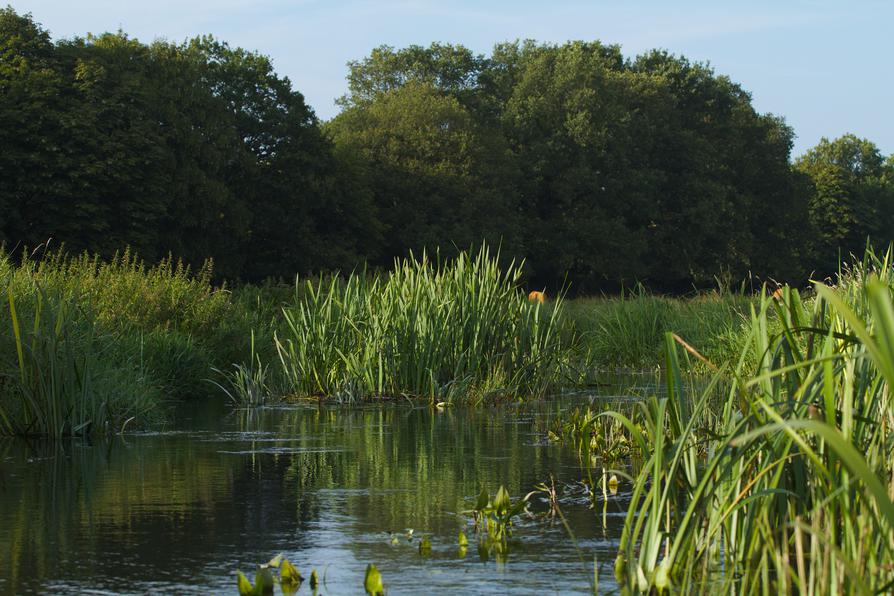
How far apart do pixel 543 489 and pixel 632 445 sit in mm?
2752

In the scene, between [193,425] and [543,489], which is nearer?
[543,489]

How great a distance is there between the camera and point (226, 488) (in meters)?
7.95

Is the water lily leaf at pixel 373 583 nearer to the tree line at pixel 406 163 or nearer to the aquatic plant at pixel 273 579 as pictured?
the aquatic plant at pixel 273 579

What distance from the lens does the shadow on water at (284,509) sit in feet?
18.0

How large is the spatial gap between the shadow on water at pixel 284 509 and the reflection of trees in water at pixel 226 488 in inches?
0.6

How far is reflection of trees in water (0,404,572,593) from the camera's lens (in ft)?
19.6

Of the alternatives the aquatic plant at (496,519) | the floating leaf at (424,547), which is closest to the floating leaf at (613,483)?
the aquatic plant at (496,519)

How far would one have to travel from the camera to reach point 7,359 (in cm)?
1064

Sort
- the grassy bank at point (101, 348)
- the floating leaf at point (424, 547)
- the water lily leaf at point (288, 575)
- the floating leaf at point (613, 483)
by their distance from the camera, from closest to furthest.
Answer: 1. the water lily leaf at point (288, 575)
2. the floating leaf at point (424, 547)
3. the floating leaf at point (613, 483)
4. the grassy bank at point (101, 348)

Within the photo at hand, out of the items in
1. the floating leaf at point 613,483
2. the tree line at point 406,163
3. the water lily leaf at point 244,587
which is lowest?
the water lily leaf at point 244,587

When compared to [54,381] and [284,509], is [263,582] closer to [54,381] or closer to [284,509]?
[284,509]

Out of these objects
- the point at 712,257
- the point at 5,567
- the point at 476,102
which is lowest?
the point at 5,567

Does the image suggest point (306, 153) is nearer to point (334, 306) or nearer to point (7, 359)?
point (334, 306)

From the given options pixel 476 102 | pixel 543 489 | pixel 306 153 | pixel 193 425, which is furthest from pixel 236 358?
pixel 476 102
